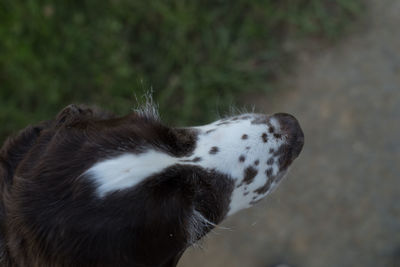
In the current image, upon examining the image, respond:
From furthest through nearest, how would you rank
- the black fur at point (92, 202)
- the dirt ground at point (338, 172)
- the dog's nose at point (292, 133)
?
1. the dirt ground at point (338, 172)
2. the dog's nose at point (292, 133)
3. the black fur at point (92, 202)

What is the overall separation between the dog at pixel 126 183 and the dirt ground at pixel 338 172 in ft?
4.56

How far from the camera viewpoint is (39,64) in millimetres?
4309

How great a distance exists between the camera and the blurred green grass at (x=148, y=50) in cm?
413

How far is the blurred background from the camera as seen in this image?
12.7 feet

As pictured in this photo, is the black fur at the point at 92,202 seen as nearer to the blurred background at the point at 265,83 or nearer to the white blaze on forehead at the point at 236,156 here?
the white blaze on forehead at the point at 236,156

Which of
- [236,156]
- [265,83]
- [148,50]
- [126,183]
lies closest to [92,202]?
[126,183]

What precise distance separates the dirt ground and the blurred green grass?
265mm

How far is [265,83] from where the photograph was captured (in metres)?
4.12

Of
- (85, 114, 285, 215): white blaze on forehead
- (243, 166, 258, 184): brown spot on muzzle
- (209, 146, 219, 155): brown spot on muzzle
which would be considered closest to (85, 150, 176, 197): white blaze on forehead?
(85, 114, 285, 215): white blaze on forehead

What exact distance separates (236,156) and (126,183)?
27.2 inches

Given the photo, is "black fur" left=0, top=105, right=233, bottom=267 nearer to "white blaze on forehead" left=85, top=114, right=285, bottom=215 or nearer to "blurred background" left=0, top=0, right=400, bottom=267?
"white blaze on forehead" left=85, top=114, right=285, bottom=215

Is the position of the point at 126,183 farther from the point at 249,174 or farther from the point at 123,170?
the point at 249,174

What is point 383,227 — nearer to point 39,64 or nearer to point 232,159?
point 232,159

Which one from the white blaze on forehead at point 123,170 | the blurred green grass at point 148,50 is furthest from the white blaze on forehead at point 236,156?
the blurred green grass at point 148,50
